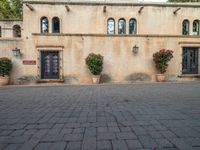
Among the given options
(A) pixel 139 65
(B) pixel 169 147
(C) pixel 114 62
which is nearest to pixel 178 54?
(A) pixel 139 65

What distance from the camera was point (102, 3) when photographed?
54.9ft

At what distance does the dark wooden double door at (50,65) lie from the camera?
54.4ft

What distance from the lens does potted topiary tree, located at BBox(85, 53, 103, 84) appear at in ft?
50.3

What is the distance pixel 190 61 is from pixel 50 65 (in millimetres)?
11800

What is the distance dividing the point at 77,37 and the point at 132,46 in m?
4.54

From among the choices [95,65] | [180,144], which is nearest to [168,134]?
[180,144]

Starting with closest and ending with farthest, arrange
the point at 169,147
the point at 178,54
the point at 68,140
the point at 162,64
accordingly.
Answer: the point at 169,147 → the point at 68,140 → the point at 162,64 → the point at 178,54

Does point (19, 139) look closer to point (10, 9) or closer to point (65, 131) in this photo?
point (65, 131)

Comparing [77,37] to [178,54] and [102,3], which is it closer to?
[102,3]

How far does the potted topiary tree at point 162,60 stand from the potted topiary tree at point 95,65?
4.46 m

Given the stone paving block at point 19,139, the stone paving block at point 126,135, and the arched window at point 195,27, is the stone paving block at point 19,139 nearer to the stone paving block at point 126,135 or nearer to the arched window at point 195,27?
the stone paving block at point 126,135

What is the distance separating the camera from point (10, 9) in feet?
103

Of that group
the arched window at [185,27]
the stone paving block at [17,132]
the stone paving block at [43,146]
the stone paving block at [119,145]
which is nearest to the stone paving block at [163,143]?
the stone paving block at [119,145]

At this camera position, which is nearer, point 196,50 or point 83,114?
point 83,114
